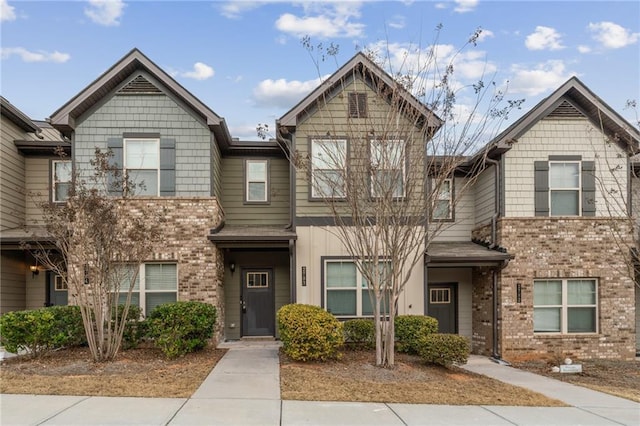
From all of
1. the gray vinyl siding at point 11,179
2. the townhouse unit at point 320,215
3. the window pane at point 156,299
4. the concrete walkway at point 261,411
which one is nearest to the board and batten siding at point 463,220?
the townhouse unit at point 320,215

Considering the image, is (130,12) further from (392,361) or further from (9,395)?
(392,361)

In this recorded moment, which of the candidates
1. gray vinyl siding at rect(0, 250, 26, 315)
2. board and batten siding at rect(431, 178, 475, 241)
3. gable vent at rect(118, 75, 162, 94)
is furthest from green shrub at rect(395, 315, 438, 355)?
gray vinyl siding at rect(0, 250, 26, 315)

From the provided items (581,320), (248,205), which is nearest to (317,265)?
(248,205)

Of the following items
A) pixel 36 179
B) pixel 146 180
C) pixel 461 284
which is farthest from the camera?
pixel 461 284

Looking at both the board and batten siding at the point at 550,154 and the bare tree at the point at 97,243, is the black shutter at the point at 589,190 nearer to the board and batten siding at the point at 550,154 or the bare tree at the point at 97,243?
the board and batten siding at the point at 550,154

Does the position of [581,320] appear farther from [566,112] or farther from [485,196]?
[566,112]

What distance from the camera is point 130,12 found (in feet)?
38.6

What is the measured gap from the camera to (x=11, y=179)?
40.3 ft

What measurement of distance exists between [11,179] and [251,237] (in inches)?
265

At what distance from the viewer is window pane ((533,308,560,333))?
12.2 m

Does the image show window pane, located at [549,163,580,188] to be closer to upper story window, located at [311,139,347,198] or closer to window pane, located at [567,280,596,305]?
window pane, located at [567,280,596,305]

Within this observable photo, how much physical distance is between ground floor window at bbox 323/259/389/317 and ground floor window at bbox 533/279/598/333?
454 centimetres

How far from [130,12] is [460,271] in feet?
37.3

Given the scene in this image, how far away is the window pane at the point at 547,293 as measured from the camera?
12.2 m
